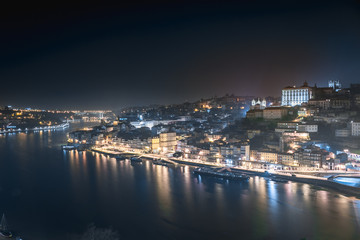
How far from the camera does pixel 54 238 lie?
5.75m

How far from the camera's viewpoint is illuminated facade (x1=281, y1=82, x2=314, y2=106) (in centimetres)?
1650

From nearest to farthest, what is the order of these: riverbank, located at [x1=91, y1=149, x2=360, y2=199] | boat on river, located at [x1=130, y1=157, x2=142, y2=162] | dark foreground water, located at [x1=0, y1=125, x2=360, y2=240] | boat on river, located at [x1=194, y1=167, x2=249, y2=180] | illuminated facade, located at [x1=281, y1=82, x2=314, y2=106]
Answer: dark foreground water, located at [x1=0, y1=125, x2=360, y2=240] → riverbank, located at [x1=91, y1=149, x2=360, y2=199] → boat on river, located at [x1=194, y1=167, x2=249, y2=180] → boat on river, located at [x1=130, y1=157, x2=142, y2=162] → illuminated facade, located at [x1=281, y1=82, x2=314, y2=106]

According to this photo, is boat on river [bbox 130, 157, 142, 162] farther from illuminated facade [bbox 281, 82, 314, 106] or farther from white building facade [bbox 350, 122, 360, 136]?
illuminated facade [bbox 281, 82, 314, 106]

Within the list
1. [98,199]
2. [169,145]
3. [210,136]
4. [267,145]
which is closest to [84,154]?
[169,145]

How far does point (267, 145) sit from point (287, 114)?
4.40 m

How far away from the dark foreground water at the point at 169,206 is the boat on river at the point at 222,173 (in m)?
0.24

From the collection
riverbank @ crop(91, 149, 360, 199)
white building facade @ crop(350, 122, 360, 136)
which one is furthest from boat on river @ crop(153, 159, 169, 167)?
white building facade @ crop(350, 122, 360, 136)

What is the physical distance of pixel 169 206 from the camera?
748 cm

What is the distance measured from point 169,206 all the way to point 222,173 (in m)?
3.07

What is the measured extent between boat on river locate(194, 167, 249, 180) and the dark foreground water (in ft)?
0.79

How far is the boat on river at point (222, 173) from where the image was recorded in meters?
9.45

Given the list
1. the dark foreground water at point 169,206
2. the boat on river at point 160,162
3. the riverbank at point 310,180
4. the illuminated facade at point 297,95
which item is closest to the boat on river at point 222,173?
the dark foreground water at point 169,206

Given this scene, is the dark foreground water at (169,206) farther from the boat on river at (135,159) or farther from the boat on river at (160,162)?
the boat on river at (135,159)

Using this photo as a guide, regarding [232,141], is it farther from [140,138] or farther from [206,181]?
[140,138]
